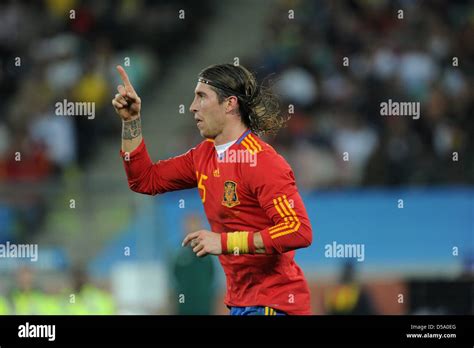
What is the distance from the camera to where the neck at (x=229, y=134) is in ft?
22.4

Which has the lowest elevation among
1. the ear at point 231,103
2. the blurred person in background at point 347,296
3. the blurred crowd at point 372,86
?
the blurred person in background at point 347,296

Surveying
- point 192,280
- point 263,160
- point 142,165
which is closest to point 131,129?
point 142,165

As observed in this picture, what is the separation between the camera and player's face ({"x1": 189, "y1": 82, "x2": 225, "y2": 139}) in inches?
267

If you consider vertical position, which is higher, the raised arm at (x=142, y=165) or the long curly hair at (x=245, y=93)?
the long curly hair at (x=245, y=93)

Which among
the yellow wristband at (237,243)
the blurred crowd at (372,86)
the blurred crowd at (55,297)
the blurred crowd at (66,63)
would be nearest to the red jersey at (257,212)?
the yellow wristband at (237,243)

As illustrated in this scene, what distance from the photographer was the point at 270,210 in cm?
644

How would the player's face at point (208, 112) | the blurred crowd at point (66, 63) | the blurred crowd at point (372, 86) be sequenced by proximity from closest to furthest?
the player's face at point (208, 112)
the blurred crowd at point (372, 86)
the blurred crowd at point (66, 63)

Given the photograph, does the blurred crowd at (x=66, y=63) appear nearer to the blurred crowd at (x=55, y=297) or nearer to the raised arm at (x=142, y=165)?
the blurred crowd at (x=55, y=297)

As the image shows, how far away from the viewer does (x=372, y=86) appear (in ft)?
45.0

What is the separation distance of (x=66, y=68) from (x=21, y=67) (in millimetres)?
698

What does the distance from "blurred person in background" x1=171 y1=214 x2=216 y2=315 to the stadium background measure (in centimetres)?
2

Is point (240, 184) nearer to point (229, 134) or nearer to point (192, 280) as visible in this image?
point (229, 134)
